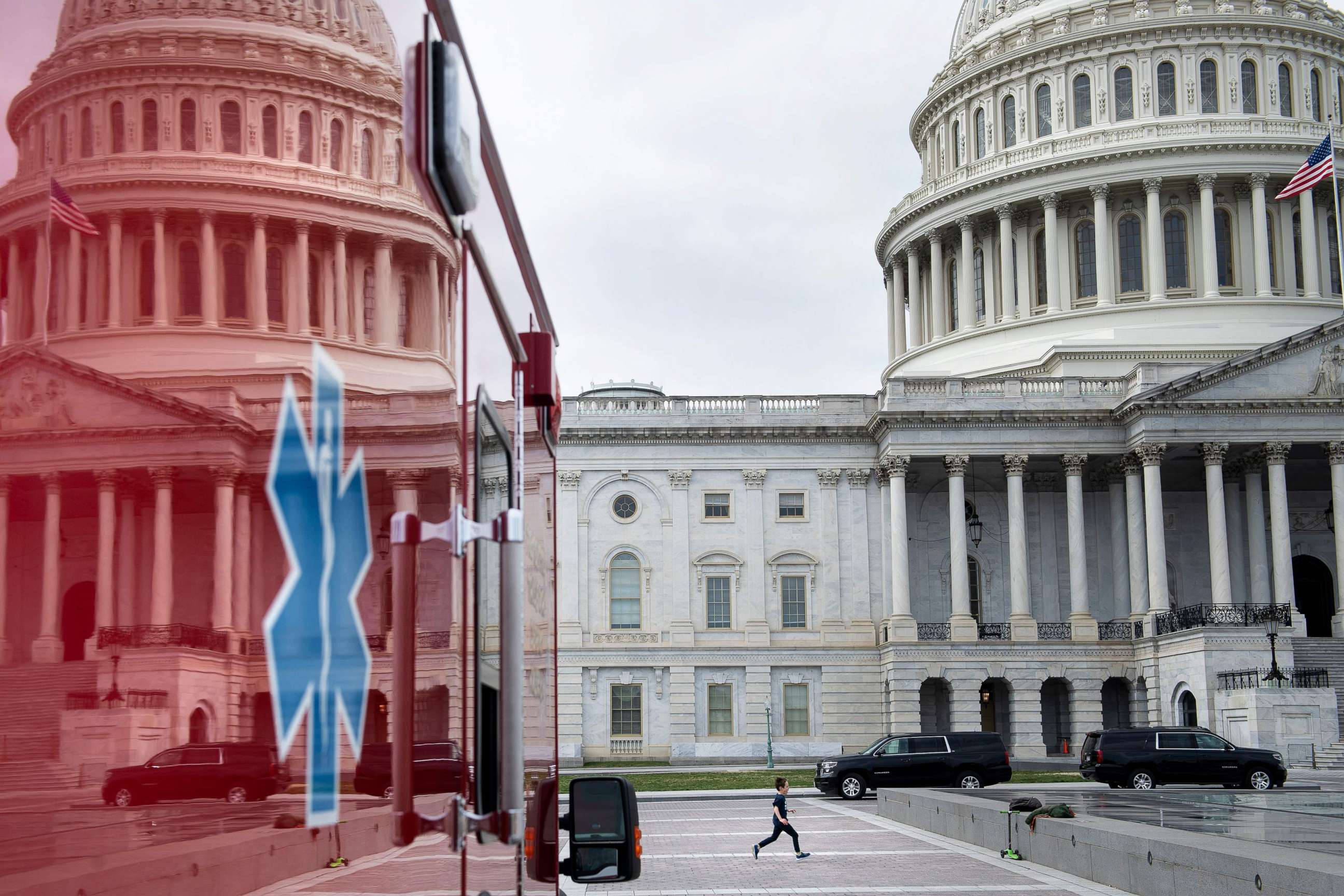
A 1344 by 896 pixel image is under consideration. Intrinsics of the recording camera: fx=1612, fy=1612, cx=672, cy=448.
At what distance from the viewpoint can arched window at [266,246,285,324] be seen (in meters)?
3.55

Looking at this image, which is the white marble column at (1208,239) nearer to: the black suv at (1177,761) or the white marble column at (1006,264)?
the white marble column at (1006,264)

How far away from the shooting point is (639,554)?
68875 mm

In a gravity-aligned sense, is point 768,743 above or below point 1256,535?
below

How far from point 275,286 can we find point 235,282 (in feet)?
0.46

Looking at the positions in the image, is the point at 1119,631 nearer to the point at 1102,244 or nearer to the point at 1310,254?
the point at 1102,244

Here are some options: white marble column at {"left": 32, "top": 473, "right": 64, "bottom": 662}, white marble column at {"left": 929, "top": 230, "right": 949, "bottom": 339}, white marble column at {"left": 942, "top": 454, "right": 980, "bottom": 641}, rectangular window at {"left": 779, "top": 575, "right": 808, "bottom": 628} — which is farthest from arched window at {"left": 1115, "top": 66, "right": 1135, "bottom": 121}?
white marble column at {"left": 32, "top": 473, "right": 64, "bottom": 662}

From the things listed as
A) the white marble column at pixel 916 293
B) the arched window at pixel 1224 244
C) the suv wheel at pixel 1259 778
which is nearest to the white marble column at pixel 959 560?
the arched window at pixel 1224 244

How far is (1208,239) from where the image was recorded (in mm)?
78688

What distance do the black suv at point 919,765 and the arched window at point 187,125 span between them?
42.7 metres

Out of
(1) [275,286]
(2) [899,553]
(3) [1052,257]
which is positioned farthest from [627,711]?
(1) [275,286]

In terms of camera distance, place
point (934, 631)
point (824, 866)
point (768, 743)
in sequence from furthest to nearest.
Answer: point (934, 631) → point (768, 743) → point (824, 866)

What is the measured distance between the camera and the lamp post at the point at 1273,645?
54.9 meters

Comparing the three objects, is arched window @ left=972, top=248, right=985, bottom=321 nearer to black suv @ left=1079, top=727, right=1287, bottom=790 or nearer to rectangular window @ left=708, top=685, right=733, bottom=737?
rectangular window @ left=708, top=685, right=733, bottom=737

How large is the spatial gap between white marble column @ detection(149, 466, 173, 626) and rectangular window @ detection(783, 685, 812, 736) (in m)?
66.5
